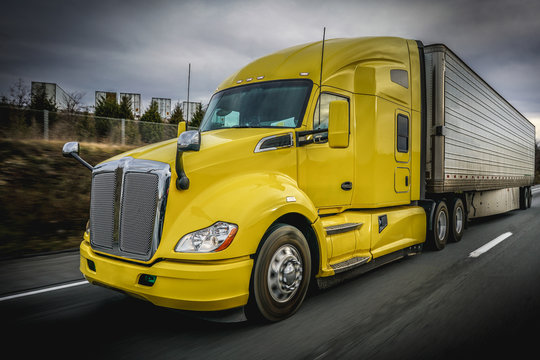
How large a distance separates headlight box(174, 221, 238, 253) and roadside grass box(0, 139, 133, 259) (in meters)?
4.95

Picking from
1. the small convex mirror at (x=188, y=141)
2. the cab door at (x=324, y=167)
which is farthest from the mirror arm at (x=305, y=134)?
the small convex mirror at (x=188, y=141)

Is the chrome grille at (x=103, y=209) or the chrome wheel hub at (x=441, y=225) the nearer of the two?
the chrome grille at (x=103, y=209)

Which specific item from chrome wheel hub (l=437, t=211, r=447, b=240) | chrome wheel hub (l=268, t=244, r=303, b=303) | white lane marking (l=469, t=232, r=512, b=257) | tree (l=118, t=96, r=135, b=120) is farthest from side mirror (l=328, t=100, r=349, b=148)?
tree (l=118, t=96, r=135, b=120)

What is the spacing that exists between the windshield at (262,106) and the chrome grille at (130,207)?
60.8 inches

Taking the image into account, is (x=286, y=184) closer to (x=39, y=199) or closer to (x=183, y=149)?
(x=183, y=149)

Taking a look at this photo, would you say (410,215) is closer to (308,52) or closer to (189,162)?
(308,52)

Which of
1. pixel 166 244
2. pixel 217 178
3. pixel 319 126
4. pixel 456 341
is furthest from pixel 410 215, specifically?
→ pixel 166 244

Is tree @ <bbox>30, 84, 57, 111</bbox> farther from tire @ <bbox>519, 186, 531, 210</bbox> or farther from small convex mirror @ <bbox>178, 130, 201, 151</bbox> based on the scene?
tire @ <bbox>519, 186, 531, 210</bbox>

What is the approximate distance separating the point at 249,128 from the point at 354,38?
8.03 feet

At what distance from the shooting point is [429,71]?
7.43 metres

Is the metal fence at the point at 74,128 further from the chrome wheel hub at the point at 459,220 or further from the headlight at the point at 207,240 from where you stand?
the chrome wheel hub at the point at 459,220

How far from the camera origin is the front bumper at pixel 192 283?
326 cm

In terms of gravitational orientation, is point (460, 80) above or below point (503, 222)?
above

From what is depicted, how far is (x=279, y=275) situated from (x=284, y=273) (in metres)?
0.06
